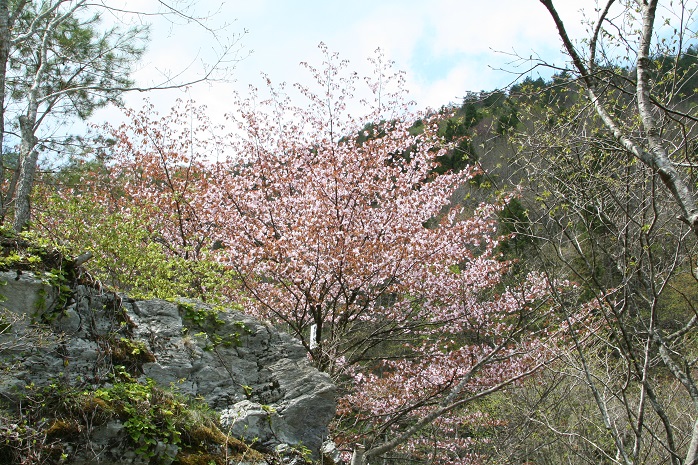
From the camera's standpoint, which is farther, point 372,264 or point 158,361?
point 372,264

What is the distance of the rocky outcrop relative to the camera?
3180 millimetres

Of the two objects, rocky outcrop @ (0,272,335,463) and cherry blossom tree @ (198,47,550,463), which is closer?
rocky outcrop @ (0,272,335,463)

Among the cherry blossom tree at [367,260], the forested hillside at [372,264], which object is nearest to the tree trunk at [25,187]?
the forested hillside at [372,264]

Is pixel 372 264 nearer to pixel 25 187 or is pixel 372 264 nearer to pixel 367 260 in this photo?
pixel 367 260

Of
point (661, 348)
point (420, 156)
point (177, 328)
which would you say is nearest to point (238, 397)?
point (177, 328)

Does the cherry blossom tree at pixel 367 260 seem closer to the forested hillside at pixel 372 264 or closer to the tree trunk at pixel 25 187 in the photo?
the forested hillside at pixel 372 264

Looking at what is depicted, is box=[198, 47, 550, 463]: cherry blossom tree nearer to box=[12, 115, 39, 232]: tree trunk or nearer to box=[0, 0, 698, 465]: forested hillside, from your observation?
box=[0, 0, 698, 465]: forested hillside

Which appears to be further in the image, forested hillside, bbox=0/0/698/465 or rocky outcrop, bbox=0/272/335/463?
forested hillside, bbox=0/0/698/465

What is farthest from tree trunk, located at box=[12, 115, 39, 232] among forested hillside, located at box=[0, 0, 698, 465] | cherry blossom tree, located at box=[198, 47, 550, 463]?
cherry blossom tree, located at box=[198, 47, 550, 463]

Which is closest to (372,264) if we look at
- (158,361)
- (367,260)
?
(367,260)

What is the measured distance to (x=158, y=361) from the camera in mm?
3854

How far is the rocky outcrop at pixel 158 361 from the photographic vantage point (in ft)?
10.4

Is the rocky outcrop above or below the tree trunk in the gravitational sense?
below

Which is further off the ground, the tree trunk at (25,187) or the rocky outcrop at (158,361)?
the tree trunk at (25,187)
